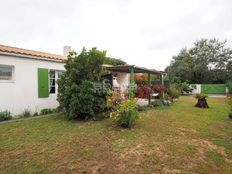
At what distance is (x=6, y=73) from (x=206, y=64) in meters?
29.0

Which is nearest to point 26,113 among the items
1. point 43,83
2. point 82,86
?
point 43,83

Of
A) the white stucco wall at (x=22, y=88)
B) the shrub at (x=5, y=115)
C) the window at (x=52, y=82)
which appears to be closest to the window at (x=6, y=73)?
the white stucco wall at (x=22, y=88)

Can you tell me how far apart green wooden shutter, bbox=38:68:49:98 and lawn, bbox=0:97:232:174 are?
2620 mm

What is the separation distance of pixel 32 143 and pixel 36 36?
11.2 metres

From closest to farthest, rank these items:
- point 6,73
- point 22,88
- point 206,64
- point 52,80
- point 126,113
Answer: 1. point 126,113
2. point 6,73
3. point 22,88
4. point 52,80
5. point 206,64

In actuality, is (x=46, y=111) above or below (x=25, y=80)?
below

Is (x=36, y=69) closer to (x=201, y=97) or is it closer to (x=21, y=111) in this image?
(x=21, y=111)

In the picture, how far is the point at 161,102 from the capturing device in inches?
450

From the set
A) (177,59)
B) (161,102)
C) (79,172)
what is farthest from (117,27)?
(177,59)

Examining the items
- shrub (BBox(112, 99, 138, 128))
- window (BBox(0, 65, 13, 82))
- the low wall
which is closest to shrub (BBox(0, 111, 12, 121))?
window (BBox(0, 65, 13, 82))

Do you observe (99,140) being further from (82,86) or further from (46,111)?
(46,111)

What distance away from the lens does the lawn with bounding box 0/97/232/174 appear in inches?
120

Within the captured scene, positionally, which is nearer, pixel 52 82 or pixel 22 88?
pixel 22 88

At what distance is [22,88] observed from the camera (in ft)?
24.6
